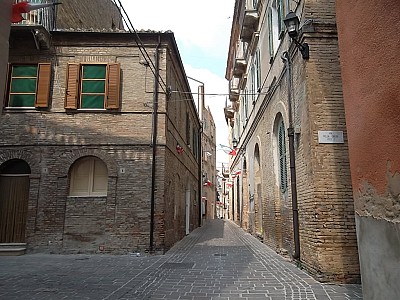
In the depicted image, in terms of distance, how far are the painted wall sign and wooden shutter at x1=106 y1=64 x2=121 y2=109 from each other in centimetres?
638

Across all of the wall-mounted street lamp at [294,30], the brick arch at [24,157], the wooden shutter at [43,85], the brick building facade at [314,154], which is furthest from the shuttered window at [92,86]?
the wall-mounted street lamp at [294,30]

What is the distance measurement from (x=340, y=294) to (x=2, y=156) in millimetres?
9791

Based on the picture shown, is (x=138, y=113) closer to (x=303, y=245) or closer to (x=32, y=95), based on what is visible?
(x=32, y=95)

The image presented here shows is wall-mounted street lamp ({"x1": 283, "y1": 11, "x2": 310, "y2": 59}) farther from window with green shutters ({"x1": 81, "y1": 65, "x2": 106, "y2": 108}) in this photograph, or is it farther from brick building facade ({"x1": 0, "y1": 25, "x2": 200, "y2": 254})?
window with green shutters ({"x1": 81, "y1": 65, "x2": 106, "y2": 108})

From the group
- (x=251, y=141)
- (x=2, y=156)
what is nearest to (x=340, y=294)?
(x=2, y=156)

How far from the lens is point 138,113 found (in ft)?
35.4

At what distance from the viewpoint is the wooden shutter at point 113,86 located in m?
10.7

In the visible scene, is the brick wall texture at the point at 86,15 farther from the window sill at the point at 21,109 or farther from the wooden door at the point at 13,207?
the wooden door at the point at 13,207

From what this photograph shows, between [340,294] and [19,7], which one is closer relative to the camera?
[19,7]

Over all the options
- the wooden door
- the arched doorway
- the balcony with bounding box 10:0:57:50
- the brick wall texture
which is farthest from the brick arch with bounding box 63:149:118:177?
the brick wall texture

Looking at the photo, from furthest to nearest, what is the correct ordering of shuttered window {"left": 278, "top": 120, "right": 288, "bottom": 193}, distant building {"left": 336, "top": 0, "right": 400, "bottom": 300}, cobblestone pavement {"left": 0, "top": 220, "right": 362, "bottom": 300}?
shuttered window {"left": 278, "top": 120, "right": 288, "bottom": 193} < cobblestone pavement {"left": 0, "top": 220, "right": 362, "bottom": 300} < distant building {"left": 336, "top": 0, "right": 400, "bottom": 300}

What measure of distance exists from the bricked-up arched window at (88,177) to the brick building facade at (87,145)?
0.10 ft

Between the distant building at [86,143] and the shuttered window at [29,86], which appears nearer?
the distant building at [86,143]

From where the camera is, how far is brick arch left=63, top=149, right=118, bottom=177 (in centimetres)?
1038
